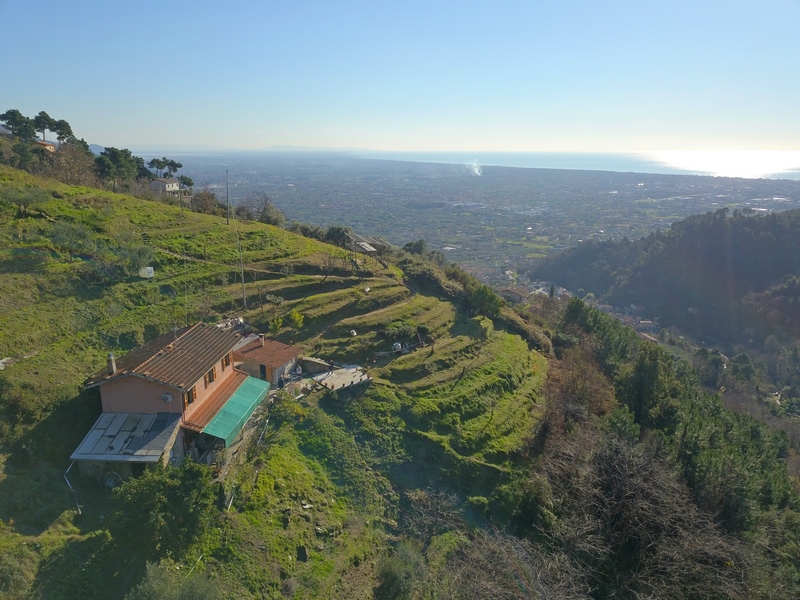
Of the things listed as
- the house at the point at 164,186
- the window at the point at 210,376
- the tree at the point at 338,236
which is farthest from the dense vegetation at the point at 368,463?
the house at the point at 164,186

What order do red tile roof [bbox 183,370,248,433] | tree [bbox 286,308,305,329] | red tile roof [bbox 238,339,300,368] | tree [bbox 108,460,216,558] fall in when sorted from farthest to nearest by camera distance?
tree [bbox 286,308,305,329] → red tile roof [bbox 238,339,300,368] → red tile roof [bbox 183,370,248,433] → tree [bbox 108,460,216,558]

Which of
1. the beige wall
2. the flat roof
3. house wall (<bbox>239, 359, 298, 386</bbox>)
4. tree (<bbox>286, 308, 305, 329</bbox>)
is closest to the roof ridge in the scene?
the beige wall

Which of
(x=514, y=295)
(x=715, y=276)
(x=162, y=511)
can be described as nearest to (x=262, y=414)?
(x=162, y=511)

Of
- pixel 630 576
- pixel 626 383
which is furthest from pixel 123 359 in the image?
pixel 626 383

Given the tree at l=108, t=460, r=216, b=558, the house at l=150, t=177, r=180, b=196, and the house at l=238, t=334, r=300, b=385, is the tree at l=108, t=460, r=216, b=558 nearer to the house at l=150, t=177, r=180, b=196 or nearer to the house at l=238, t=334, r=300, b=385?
the house at l=238, t=334, r=300, b=385

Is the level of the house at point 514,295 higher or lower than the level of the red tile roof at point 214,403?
lower

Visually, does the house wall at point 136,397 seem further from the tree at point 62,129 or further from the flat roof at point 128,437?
the tree at point 62,129

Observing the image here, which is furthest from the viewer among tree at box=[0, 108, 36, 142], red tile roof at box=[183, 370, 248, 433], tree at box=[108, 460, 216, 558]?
tree at box=[0, 108, 36, 142]
